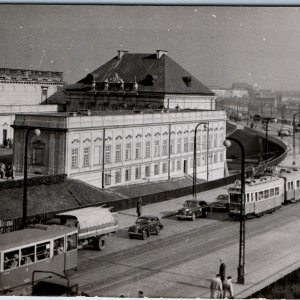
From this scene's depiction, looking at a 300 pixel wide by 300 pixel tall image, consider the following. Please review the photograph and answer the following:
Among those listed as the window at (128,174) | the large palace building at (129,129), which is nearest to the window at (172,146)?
the large palace building at (129,129)

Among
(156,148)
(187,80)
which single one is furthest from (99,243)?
(187,80)

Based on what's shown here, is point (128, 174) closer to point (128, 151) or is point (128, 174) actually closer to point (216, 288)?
point (128, 151)

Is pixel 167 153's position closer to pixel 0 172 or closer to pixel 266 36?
pixel 0 172

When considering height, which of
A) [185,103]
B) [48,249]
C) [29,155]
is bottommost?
[48,249]

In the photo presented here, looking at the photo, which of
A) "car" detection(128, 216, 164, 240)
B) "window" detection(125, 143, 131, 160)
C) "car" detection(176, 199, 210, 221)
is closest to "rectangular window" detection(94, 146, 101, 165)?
"window" detection(125, 143, 131, 160)

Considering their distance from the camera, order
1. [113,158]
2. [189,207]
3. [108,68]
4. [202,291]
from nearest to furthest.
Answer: [202,291]
[189,207]
[113,158]
[108,68]

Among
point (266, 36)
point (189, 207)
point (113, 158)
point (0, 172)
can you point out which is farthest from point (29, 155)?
point (266, 36)

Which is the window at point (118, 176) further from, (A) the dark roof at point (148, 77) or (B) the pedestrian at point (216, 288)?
(B) the pedestrian at point (216, 288)

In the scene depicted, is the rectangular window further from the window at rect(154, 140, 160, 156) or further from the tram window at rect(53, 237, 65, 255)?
the tram window at rect(53, 237, 65, 255)
